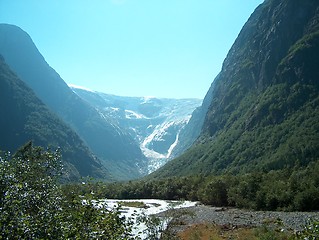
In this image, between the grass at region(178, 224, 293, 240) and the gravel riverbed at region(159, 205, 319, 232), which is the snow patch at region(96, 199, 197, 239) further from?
the grass at region(178, 224, 293, 240)

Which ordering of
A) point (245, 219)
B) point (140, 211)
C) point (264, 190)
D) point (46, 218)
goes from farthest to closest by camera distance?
point (140, 211) → point (264, 190) → point (245, 219) → point (46, 218)

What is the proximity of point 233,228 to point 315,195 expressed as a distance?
80.9 feet

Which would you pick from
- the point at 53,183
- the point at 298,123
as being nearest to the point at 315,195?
the point at 53,183

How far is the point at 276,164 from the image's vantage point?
538ft

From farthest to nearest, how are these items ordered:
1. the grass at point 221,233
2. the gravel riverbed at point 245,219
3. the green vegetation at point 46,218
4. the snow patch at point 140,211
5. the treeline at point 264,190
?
the treeline at point 264,190 < the gravel riverbed at point 245,219 < the grass at point 221,233 < the snow patch at point 140,211 < the green vegetation at point 46,218

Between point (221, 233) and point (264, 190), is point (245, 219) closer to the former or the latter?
point (221, 233)

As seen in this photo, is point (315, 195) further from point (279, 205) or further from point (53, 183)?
point (53, 183)

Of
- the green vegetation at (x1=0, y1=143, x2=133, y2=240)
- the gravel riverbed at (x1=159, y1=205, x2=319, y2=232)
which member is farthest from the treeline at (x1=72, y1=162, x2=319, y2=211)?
the green vegetation at (x1=0, y1=143, x2=133, y2=240)

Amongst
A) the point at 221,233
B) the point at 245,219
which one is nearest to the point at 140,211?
the point at 245,219

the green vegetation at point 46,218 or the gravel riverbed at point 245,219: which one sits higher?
the green vegetation at point 46,218

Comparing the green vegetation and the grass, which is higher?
the green vegetation

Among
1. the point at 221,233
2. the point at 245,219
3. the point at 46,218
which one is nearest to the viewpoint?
the point at 46,218

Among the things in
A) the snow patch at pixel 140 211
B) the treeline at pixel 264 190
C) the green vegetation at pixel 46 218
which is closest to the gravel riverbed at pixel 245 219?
the snow patch at pixel 140 211

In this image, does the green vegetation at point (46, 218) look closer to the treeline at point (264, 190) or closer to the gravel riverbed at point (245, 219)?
the gravel riverbed at point (245, 219)
